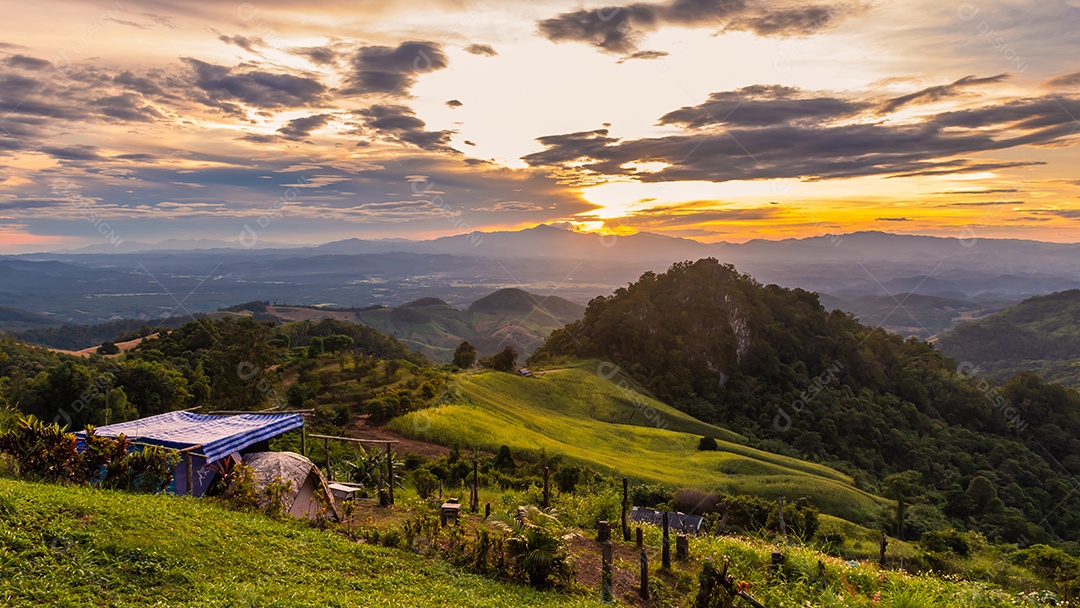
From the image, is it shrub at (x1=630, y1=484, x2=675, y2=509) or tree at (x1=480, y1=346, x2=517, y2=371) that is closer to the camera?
shrub at (x1=630, y1=484, x2=675, y2=509)

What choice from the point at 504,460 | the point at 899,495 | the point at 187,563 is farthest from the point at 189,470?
the point at 899,495

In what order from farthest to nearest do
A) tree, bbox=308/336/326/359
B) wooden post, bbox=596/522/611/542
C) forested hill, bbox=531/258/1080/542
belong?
forested hill, bbox=531/258/1080/542 < tree, bbox=308/336/326/359 < wooden post, bbox=596/522/611/542

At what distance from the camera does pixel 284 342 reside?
68.3 meters

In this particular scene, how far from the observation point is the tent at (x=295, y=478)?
52.8 ft

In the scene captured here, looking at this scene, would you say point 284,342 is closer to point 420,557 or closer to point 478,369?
point 478,369

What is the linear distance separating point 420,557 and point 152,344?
6982cm

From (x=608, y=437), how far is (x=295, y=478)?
3444 cm

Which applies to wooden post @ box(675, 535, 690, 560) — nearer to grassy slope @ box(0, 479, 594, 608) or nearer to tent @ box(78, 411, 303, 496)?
grassy slope @ box(0, 479, 594, 608)

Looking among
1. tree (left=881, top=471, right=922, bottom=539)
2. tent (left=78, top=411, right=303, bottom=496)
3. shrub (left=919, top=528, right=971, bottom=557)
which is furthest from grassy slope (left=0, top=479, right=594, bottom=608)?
tree (left=881, top=471, right=922, bottom=539)

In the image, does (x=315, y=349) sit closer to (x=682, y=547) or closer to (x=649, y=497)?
(x=649, y=497)

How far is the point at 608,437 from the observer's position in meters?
48.0

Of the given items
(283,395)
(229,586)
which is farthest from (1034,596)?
(283,395)

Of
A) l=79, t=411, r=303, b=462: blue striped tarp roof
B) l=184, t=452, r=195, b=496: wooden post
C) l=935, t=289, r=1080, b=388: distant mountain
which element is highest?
l=79, t=411, r=303, b=462: blue striped tarp roof

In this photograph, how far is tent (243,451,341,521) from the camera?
1609cm
